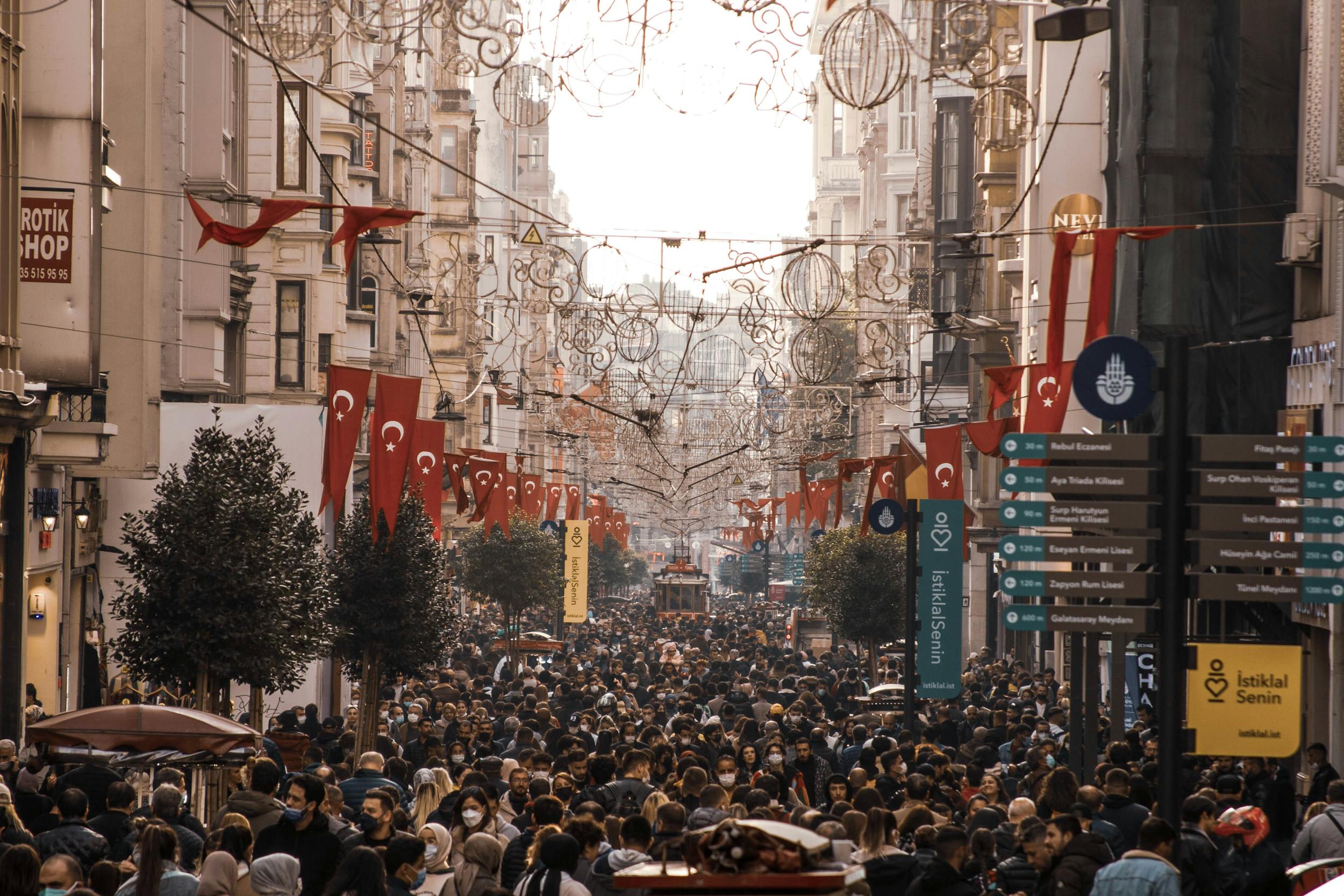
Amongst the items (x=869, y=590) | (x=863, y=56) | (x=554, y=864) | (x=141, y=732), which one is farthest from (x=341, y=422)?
(x=869, y=590)

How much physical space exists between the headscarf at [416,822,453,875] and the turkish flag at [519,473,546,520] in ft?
77.3

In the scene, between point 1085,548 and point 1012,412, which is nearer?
point 1085,548

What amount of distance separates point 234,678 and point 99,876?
10.5 meters

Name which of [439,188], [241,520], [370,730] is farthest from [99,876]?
[439,188]

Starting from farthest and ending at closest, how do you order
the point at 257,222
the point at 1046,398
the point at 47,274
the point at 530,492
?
1. the point at 530,492
2. the point at 47,274
3. the point at 1046,398
4. the point at 257,222

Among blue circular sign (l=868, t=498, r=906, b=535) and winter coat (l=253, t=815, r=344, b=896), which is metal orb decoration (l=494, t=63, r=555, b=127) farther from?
blue circular sign (l=868, t=498, r=906, b=535)

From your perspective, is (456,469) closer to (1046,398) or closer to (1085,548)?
(1046,398)

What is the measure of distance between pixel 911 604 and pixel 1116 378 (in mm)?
11623

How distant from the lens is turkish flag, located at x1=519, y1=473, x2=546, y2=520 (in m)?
35.0

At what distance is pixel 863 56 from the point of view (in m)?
12.5

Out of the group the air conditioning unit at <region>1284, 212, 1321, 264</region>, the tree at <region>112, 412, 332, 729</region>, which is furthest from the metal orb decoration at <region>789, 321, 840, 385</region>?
the tree at <region>112, 412, 332, 729</region>

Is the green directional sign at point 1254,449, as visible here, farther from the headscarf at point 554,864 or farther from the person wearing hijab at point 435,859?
the person wearing hijab at point 435,859

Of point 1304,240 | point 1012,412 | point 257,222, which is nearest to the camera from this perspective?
point 257,222

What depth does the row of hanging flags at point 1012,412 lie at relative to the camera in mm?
16172
